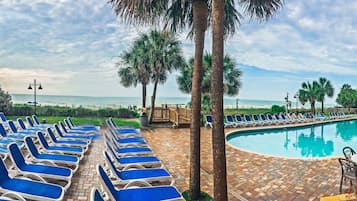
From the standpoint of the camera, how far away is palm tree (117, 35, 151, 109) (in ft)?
50.4

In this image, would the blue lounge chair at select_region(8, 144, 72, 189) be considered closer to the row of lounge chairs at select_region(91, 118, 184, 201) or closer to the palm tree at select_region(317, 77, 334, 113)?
the row of lounge chairs at select_region(91, 118, 184, 201)

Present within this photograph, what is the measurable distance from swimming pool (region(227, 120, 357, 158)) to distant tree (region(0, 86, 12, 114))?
13.3 meters

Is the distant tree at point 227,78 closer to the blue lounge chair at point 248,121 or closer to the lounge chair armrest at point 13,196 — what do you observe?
the blue lounge chair at point 248,121

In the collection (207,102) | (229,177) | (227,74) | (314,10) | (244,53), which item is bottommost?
(229,177)

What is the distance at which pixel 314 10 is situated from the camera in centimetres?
1878

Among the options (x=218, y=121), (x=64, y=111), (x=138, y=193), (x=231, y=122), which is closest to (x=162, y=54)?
(x=231, y=122)

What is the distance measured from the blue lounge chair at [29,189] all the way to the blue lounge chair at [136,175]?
916 millimetres

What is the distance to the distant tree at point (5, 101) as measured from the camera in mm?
16906

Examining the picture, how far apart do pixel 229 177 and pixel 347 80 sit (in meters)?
41.5

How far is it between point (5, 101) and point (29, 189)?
50.6 feet

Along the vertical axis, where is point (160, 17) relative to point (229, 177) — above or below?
above

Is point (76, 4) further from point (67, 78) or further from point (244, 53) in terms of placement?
point (244, 53)

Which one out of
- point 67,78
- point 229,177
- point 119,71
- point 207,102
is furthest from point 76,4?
point 229,177

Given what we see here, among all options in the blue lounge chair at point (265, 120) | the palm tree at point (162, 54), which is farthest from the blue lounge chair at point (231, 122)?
the palm tree at point (162, 54)
